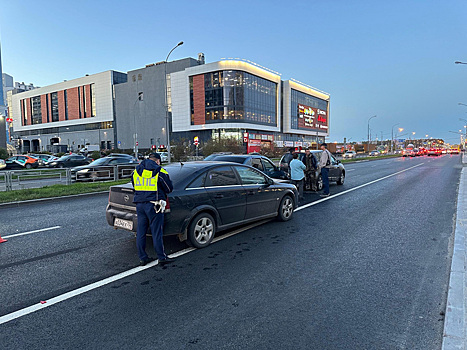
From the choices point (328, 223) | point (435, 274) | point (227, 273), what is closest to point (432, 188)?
point (328, 223)

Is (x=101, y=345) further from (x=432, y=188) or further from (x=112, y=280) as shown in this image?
(x=432, y=188)

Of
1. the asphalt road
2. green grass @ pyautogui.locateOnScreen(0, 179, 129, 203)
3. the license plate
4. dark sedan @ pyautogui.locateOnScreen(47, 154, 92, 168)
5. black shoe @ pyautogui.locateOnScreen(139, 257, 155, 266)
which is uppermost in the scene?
dark sedan @ pyautogui.locateOnScreen(47, 154, 92, 168)

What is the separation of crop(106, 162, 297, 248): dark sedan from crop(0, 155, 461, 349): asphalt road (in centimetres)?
40

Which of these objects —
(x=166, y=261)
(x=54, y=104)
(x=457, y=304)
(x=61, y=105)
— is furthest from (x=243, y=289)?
(x=54, y=104)

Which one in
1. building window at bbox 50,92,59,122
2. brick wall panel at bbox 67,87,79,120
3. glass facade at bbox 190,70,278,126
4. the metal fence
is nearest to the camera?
the metal fence

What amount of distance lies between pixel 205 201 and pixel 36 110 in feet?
406

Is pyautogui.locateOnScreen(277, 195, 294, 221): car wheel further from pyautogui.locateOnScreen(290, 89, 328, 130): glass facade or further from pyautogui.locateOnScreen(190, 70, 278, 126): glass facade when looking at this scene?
pyautogui.locateOnScreen(290, 89, 328, 130): glass facade

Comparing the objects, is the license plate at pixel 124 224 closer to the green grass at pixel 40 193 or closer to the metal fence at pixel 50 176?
the green grass at pixel 40 193

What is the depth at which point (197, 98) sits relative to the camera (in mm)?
71250

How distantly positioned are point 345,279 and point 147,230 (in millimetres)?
3039

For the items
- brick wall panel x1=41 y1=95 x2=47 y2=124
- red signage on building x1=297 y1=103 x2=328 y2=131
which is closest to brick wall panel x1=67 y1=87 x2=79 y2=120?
brick wall panel x1=41 y1=95 x2=47 y2=124

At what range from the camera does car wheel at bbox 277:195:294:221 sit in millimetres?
7355

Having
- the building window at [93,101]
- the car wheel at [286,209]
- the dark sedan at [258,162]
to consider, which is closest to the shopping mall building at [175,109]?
the building window at [93,101]

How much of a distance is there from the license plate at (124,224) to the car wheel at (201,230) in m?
0.98
